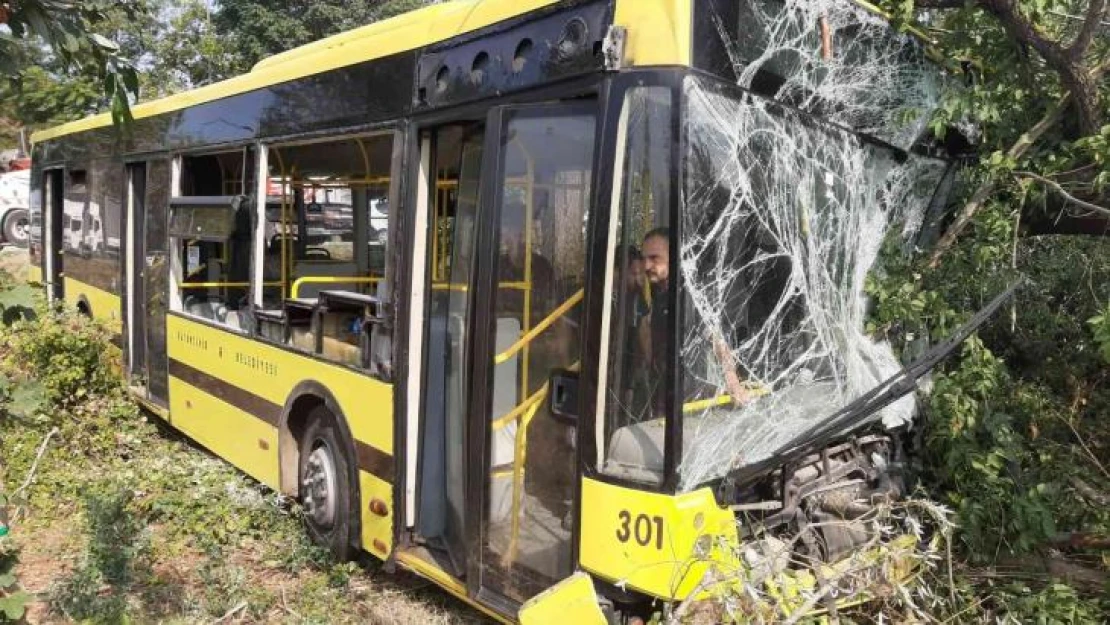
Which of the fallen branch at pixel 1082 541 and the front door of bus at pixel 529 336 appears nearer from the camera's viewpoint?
the front door of bus at pixel 529 336

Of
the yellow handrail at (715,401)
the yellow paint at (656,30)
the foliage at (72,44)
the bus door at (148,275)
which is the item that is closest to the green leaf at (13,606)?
the foliage at (72,44)

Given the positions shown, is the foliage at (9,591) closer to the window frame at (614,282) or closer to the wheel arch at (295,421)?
the window frame at (614,282)

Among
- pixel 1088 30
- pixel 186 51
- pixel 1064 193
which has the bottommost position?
pixel 1064 193

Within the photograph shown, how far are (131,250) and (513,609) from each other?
565 cm

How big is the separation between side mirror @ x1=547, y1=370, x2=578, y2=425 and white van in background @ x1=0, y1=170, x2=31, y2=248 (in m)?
21.5

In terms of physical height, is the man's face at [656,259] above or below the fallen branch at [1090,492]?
above

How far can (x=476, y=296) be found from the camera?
362 cm

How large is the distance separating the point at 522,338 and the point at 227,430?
343cm

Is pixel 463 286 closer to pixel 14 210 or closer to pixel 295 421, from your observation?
pixel 295 421

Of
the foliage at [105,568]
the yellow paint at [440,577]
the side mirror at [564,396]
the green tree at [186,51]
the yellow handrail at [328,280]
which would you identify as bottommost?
the foliage at [105,568]

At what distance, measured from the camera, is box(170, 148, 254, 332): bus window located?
20.2ft

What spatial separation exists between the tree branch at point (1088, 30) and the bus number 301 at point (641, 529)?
2.49 m

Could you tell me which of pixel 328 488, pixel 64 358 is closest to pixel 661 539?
pixel 328 488

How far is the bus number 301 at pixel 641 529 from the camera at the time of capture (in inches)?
112
